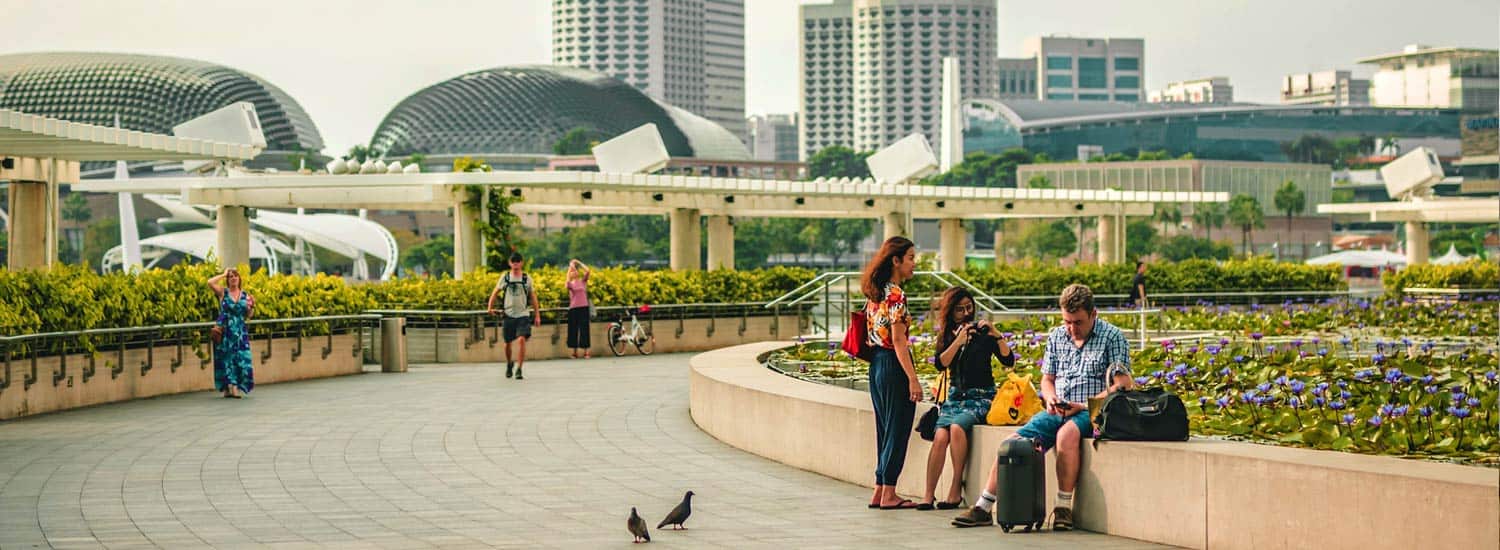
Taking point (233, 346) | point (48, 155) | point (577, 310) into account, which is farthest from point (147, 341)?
point (48, 155)

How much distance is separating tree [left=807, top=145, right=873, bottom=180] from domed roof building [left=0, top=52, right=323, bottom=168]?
53.9m

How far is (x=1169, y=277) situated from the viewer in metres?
41.8

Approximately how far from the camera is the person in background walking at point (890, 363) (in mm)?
9500

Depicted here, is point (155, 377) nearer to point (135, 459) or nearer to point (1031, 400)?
point (135, 459)

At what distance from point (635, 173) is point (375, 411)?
25.8m

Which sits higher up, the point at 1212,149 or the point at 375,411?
the point at 1212,149

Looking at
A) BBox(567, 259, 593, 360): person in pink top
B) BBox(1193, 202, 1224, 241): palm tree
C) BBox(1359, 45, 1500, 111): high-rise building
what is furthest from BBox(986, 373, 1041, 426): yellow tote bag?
BBox(1359, 45, 1500, 111): high-rise building

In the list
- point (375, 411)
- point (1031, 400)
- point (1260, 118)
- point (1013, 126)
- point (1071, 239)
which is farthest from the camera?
point (1013, 126)

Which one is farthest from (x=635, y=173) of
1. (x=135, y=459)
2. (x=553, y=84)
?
(x=553, y=84)

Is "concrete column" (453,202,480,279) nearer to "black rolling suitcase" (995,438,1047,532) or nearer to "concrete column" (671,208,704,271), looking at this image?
"concrete column" (671,208,704,271)

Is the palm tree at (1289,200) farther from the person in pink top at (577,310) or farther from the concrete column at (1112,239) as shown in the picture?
the person in pink top at (577,310)

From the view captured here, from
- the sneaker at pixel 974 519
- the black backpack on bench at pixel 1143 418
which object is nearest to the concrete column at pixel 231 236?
the sneaker at pixel 974 519

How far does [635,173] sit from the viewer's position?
137 feet

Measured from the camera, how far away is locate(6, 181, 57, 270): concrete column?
93.8 ft
